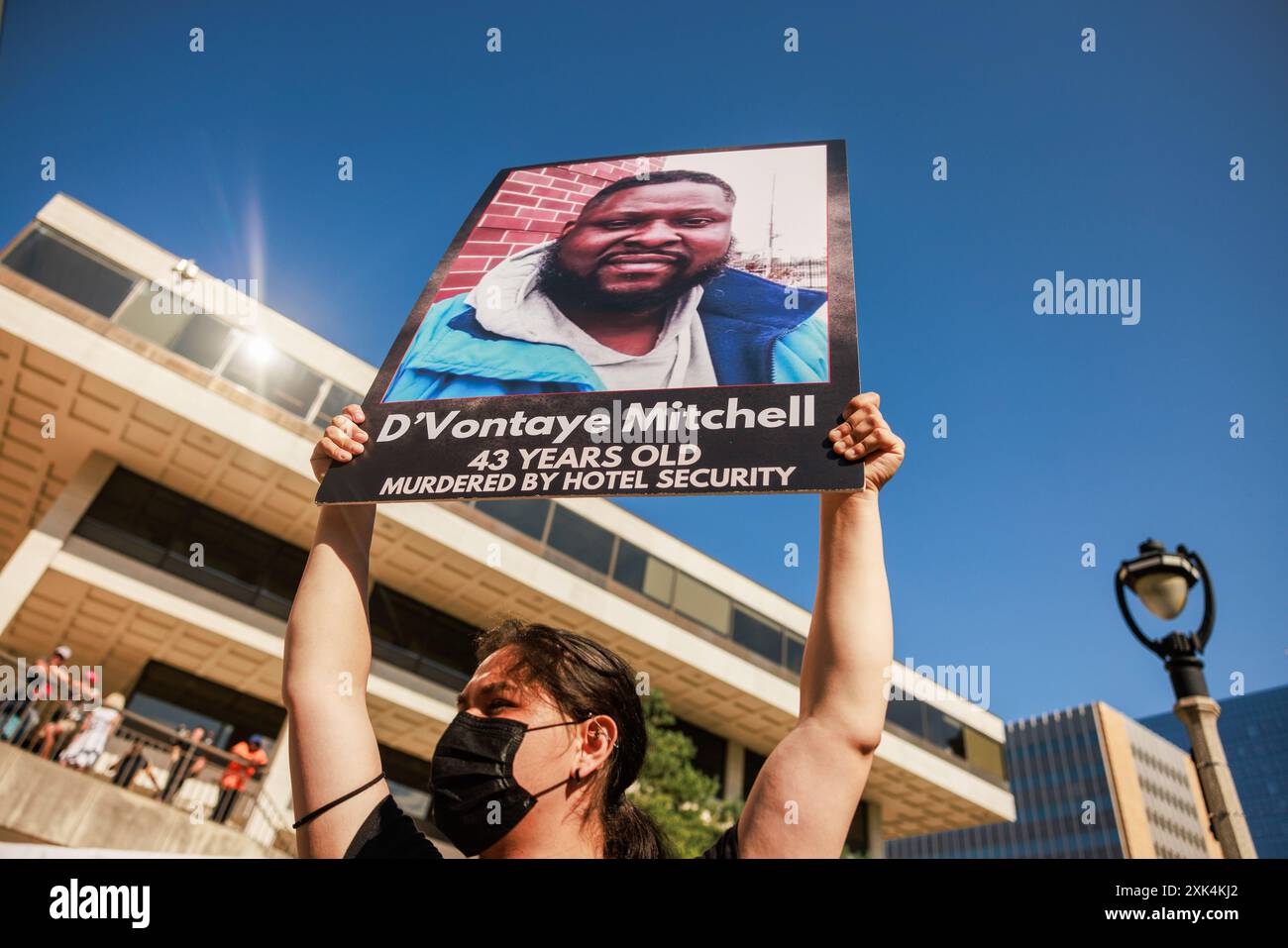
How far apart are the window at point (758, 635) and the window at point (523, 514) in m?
7.60

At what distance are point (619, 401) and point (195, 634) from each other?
17000mm

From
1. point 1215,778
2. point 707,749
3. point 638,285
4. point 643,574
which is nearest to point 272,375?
point 643,574

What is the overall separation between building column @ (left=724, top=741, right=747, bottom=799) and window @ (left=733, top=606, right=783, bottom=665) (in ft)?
9.98

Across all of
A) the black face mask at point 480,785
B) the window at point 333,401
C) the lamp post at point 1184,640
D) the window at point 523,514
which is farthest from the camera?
Answer: the window at point 523,514

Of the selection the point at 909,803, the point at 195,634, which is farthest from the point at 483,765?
the point at 909,803

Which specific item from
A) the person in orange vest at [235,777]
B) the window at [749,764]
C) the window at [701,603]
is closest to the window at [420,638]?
the person in orange vest at [235,777]

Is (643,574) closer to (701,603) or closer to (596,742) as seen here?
(701,603)

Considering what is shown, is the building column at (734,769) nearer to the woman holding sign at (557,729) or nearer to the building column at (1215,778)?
the building column at (1215,778)

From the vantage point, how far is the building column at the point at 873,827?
26691 millimetres

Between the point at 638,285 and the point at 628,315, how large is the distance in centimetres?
16

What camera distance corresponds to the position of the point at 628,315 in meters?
2.72
